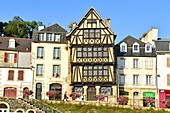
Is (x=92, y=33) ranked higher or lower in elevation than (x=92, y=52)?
higher

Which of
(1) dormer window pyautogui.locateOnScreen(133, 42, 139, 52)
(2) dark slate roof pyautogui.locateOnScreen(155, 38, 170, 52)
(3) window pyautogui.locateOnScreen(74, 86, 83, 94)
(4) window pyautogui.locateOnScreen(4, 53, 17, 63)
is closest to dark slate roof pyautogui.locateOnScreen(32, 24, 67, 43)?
(4) window pyautogui.locateOnScreen(4, 53, 17, 63)

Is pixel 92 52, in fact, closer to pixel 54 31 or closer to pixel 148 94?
pixel 54 31

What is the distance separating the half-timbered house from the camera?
37.0 meters

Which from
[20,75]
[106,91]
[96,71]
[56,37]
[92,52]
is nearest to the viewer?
[106,91]

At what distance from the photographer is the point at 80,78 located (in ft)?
122

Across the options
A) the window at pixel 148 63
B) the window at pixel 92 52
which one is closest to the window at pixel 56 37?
the window at pixel 92 52

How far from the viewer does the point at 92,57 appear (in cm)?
3741

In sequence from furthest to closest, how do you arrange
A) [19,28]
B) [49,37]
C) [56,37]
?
[19,28] → [56,37] → [49,37]

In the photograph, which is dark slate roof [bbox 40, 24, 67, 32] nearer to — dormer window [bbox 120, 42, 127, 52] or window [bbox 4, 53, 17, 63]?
window [bbox 4, 53, 17, 63]

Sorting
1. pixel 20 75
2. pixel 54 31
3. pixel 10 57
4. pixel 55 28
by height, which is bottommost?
pixel 20 75

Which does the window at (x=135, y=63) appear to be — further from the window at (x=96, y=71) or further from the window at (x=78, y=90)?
the window at (x=78, y=90)

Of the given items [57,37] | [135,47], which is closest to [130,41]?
[135,47]

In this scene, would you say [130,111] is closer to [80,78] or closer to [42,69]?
[80,78]

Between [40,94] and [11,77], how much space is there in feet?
12.7
